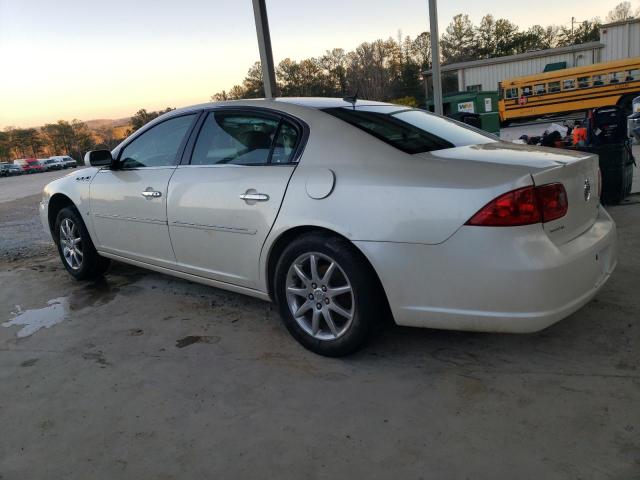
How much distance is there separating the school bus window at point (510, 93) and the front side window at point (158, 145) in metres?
24.3

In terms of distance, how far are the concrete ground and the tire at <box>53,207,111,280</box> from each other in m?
1.02

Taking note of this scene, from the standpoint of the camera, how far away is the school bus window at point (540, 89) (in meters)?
24.2

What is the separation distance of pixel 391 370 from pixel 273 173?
50.4 inches

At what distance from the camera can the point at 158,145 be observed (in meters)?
3.86

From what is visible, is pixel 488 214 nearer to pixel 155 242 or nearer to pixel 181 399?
pixel 181 399

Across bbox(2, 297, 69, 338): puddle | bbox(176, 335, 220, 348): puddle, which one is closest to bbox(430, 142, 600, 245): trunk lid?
bbox(176, 335, 220, 348): puddle

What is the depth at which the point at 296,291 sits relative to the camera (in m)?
2.92

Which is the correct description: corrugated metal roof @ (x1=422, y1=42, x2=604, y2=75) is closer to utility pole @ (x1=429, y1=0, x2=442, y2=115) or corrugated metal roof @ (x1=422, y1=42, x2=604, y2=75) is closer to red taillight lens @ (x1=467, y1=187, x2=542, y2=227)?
utility pole @ (x1=429, y1=0, x2=442, y2=115)

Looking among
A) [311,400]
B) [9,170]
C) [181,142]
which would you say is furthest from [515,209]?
[9,170]

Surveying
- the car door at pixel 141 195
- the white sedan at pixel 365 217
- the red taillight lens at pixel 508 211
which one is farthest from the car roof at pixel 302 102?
the red taillight lens at pixel 508 211

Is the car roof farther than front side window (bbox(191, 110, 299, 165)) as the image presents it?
Yes

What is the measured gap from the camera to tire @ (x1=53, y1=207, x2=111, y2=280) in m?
4.58

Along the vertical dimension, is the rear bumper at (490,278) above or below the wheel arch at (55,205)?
below

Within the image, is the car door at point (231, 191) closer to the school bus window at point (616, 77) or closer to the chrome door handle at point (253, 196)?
the chrome door handle at point (253, 196)
